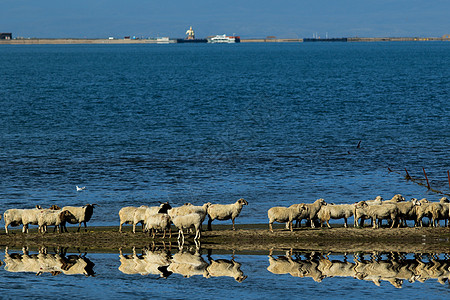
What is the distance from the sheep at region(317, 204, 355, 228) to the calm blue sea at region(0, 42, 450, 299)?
151 inches

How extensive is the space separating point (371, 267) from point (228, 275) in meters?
4.47

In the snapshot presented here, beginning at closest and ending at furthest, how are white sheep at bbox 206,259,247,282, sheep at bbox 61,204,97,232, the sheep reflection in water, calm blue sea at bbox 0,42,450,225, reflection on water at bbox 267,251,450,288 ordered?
reflection on water at bbox 267,251,450,288, white sheep at bbox 206,259,247,282, the sheep reflection in water, sheep at bbox 61,204,97,232, calm blue sea at bbox 0,42,450,225

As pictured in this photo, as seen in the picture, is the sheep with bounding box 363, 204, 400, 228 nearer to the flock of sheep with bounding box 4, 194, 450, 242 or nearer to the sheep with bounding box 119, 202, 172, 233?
the flock of sheep with bounding box 4, 194, 450, 242

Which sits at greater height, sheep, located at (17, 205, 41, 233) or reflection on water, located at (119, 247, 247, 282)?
sheep, located at (17, 205, 41, 233)

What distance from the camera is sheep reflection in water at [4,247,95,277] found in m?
24.4

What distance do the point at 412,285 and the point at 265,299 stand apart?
4354 mm

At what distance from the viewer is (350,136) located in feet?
209

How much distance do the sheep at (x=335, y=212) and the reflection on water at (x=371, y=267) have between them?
3.10 metres

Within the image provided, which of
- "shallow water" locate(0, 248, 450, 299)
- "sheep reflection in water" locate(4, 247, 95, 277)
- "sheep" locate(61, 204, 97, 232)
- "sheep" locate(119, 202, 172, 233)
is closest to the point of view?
"shallow water" locate(0, 248, 450, 299)

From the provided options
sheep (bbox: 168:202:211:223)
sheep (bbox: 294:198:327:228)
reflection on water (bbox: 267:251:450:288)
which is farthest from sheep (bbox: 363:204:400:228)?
sheep (bbox: 168:202:211:223)

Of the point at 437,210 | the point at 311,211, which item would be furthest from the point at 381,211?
the point at 311,211

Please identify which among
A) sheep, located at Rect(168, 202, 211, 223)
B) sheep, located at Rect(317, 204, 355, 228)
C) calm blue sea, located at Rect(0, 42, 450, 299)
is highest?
sheep, located at Rect(168, 202, 211, 223)

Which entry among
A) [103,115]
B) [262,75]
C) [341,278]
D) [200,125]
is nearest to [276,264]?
[341,278]

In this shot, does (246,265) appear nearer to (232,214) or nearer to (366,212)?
(232,214)
